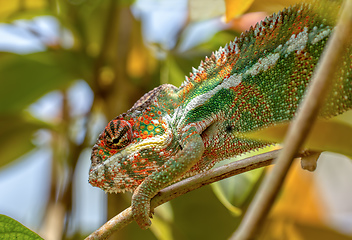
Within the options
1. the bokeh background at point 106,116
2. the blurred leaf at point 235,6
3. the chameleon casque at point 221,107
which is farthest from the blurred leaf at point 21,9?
the blurred leaf at point 235,6

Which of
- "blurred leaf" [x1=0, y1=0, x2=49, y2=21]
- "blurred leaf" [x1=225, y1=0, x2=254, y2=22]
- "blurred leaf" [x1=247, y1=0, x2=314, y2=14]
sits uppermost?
"blurred leaf" [x1=0, y1=0, x2=49, y2=21]

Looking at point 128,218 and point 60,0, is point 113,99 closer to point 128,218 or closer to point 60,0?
point 60,0

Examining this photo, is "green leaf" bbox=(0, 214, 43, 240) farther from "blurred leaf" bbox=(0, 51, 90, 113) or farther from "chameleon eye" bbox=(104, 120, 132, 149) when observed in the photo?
"blurred leaf" bbox=(0, 51, 90, 113)

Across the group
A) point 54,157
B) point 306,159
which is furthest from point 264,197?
point 54,157

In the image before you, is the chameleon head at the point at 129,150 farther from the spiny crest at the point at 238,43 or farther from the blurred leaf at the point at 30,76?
the blurred leaf at the point at 30,76

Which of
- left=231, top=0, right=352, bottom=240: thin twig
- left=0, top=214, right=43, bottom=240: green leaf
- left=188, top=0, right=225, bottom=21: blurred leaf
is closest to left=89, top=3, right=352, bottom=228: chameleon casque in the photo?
left=188, top=0, right=225, bottom=21: blurred leaf
